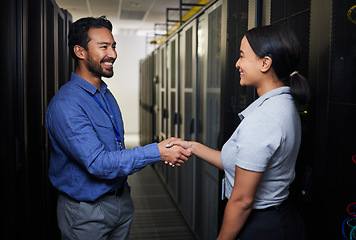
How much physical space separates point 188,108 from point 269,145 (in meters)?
2.27

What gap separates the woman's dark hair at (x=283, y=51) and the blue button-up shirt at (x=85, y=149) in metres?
0.69

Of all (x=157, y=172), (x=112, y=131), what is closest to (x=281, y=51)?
(x=112, y=131)

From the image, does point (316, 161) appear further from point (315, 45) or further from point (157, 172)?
point (157, 172)

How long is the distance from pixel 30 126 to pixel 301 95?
1.53m

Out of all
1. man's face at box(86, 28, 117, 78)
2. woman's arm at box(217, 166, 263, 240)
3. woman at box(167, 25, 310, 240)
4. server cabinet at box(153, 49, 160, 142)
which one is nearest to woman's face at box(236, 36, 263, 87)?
woman at box(167, 25, 310, 240)

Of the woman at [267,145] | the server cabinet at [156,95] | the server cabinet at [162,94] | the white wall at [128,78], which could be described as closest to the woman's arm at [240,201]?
the woman at [267,145]

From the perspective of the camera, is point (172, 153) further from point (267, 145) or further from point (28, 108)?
point (28, 108)

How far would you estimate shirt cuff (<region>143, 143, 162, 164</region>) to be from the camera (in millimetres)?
1558

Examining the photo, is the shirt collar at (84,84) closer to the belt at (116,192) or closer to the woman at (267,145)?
the belt at (116,192)

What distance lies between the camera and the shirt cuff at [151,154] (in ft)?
5.11

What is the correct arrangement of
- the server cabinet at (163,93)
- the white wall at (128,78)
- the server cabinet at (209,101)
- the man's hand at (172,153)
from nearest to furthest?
the man's hand at (172,153) < the server cabinet at (209,101) < the server cabinet at (163,93) < the white wall at (128,78)

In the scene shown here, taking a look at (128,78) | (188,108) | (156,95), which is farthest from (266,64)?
(128,78)

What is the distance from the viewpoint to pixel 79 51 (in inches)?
65.4

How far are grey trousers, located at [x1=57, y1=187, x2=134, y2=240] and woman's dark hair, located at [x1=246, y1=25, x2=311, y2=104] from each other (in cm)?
99
